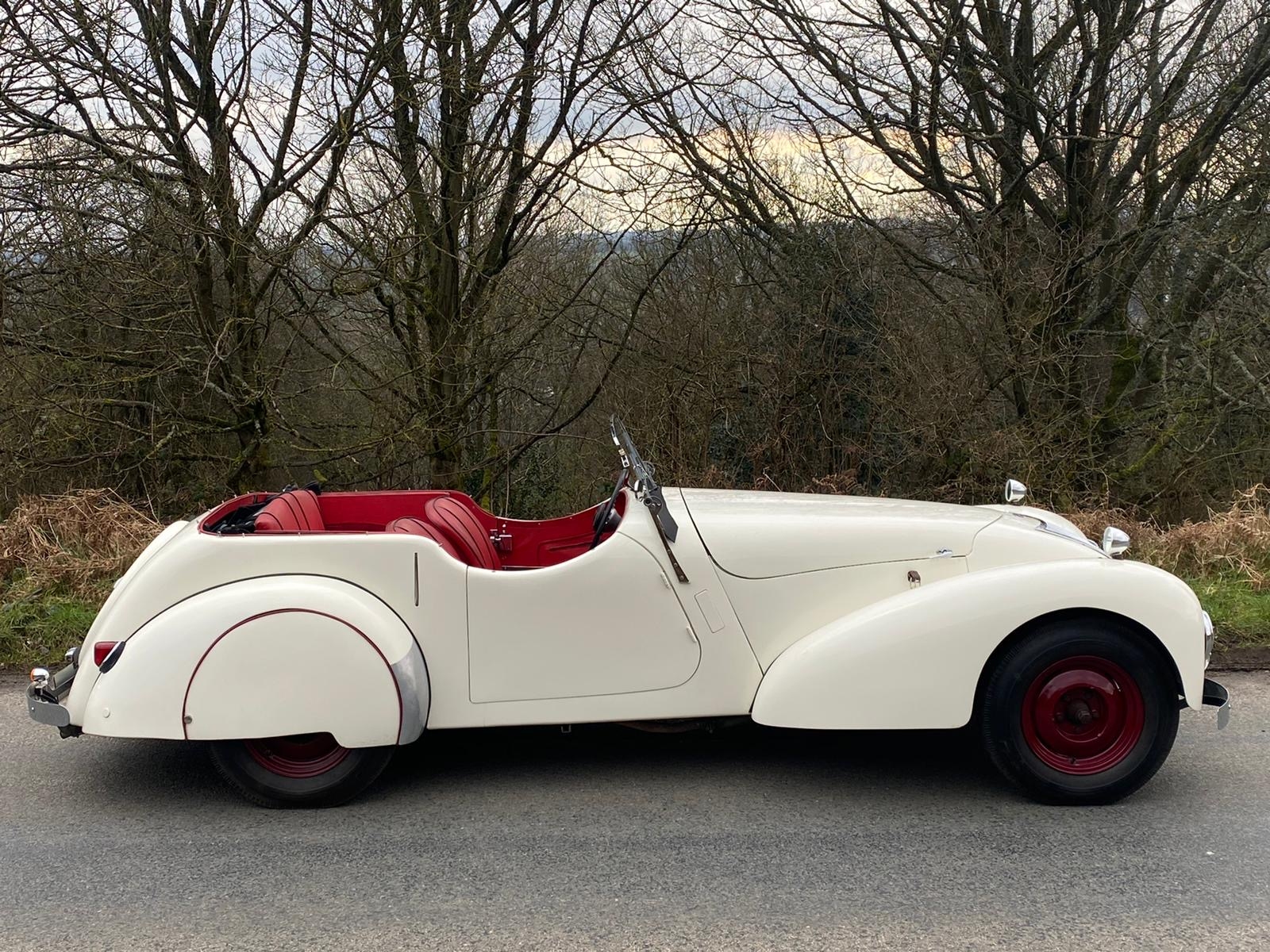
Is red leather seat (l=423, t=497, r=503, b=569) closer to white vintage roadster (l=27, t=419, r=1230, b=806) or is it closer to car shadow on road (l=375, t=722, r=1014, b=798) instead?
white vintage roadster (l=27, t=419, r=1230, b=806)

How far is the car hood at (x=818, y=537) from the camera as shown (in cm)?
385

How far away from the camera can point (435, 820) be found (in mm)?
3541

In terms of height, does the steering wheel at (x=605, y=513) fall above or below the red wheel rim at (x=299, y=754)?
above

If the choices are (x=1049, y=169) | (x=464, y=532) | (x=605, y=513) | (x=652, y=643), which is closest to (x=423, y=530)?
(x=464, y=532)

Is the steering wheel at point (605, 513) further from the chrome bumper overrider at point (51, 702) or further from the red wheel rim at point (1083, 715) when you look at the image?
the chrome bumper overrider at point (51, 702)

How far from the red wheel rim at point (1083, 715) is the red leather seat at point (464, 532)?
2183 mm

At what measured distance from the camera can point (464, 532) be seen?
14.4 feet

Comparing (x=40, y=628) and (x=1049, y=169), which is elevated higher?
(x=1049, y=169)

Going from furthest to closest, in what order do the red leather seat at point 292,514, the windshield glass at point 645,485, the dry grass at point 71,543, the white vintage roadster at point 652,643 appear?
the dry grass at point 71,543 < the red leather seat at point 292,514 < the windshield glass at point 645,485 < the white vintage roadster at point 652,643

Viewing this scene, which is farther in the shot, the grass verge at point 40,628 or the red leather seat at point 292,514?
the grass verge at point 40,628

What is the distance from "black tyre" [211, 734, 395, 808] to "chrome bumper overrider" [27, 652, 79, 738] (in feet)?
1.69

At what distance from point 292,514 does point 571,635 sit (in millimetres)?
1298

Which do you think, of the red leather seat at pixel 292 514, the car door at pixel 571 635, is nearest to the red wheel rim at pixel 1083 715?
the car door at pixel 571 635

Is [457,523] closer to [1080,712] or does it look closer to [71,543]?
[1080,712]
